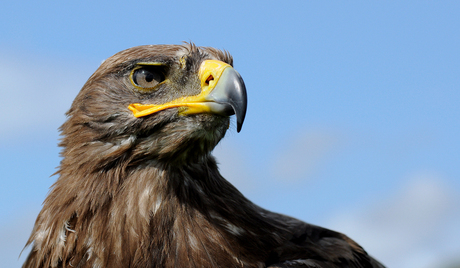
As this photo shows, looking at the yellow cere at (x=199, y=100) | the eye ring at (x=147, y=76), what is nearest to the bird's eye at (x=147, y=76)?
the eye ring at (x=147, y=76)

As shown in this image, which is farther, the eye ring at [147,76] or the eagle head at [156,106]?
the eye ring at [147,76]

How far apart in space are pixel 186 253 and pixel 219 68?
1.67 meters

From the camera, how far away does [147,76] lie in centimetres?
499

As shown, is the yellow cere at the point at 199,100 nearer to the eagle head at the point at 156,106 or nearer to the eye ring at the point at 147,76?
the eagle head at the point at 156,106

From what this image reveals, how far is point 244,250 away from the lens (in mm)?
4754

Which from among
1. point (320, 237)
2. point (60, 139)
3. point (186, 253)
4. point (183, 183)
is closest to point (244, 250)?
point (186, 253)

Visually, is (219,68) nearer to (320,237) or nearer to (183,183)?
(183,183)

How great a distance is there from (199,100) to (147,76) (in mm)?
651

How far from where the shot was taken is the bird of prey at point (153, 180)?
4.63 metres

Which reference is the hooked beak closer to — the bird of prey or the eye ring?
the bird of prey

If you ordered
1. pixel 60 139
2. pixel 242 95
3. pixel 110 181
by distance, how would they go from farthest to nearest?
pixel 60 139, pixel 110 181, pixel 242 95

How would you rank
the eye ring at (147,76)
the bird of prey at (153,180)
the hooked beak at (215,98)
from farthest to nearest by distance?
the eye ring at (147,76)
the bird of prey at (153,180)
the hooked beak at (215,98)

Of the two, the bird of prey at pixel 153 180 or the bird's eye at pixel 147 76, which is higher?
the bird's eye at pixel 147 76

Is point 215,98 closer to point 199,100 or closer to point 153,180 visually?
point 199,100
